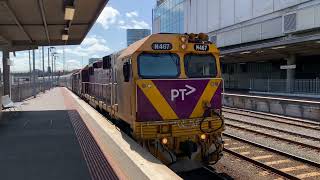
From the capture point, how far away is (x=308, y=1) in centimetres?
4000

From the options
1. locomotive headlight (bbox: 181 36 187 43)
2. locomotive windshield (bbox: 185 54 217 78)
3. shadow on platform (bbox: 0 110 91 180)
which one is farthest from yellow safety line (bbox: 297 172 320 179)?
shadow on platform (bbox: 0 110 91 180)

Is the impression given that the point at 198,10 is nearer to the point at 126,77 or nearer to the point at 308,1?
the point at 308,1

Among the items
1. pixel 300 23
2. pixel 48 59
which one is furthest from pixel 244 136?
pixel 48 59

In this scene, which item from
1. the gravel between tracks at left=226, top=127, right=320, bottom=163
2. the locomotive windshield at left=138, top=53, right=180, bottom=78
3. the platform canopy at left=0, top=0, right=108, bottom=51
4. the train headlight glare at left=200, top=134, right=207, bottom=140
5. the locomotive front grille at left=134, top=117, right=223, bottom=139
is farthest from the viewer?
the platform canopy at left=0, top=0, right=108, bottom=51

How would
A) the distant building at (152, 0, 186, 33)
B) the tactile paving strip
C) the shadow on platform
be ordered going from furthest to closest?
the distant building at (152, 0, 186, 33)
the shadow on platform
the tactile paving strip

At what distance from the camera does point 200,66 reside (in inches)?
383

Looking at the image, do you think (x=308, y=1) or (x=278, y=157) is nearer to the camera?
(x=278, y=157)

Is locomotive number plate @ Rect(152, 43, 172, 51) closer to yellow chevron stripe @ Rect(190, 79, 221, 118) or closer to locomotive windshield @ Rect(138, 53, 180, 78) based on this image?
locomotive windshield @ Rect(138, 53, 180, 78)

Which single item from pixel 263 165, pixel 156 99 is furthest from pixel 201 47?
pixel 263 165

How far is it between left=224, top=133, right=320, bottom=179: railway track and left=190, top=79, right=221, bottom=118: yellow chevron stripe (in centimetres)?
210

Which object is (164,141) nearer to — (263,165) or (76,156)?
(76,156)

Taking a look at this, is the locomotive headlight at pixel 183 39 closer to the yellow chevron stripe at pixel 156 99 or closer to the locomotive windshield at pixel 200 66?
the locomotive windshield at pixel 200 66

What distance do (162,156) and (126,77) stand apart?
1959mm

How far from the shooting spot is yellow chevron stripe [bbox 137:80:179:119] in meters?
9.14
